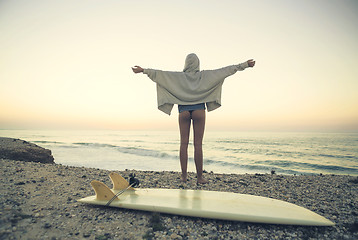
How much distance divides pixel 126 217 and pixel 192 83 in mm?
2482

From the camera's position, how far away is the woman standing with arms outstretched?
3617mm

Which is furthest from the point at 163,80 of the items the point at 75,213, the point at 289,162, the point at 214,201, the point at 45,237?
the point at 289,162

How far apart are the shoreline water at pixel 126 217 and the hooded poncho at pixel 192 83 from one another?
1.65m

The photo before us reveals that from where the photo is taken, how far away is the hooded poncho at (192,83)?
3.63 meters

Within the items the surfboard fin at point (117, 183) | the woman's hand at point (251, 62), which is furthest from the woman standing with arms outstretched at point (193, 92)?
the surfboard fin at point (117, 183)

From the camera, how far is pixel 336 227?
2172mm

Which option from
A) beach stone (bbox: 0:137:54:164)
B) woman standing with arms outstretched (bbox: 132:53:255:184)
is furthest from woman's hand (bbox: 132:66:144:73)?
beach stone (bbox: 0:137:54:164)

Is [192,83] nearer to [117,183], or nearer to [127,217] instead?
[117,183]

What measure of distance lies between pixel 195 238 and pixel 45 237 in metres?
1.47

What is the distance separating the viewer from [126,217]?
2361mm

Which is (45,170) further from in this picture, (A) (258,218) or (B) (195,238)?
(A) (258,218)

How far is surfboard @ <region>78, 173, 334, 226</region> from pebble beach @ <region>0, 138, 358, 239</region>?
0.08 meters

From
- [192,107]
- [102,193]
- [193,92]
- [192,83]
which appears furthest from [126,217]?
[192,83]

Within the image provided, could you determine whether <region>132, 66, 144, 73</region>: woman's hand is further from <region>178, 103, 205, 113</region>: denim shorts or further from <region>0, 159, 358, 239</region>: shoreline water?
<region>0, 159, 358, 239</region>: shoreline water
